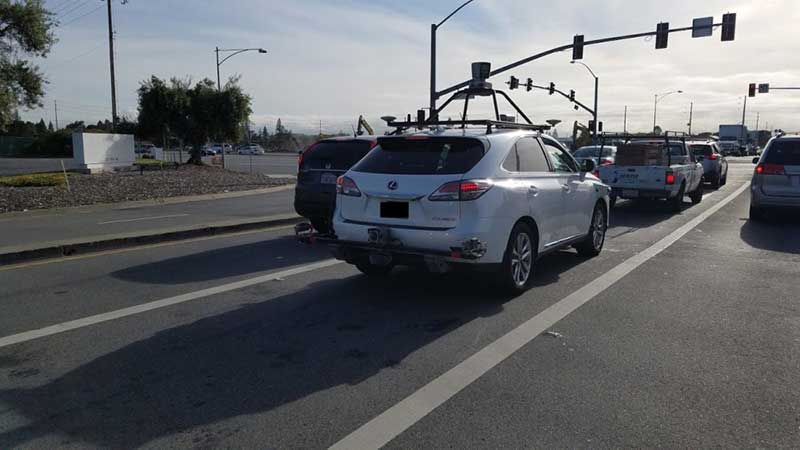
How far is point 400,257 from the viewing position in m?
6.14

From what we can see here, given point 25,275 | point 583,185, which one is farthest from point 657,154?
point 25,275

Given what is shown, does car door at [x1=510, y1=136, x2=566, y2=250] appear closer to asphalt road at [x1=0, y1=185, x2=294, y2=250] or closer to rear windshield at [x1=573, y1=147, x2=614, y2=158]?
asphalt road at [x1=0, y1=185, x2=294, y2=250]

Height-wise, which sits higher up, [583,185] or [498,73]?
[498,73]

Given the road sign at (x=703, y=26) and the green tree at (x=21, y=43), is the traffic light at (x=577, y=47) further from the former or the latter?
the green tree at (x=21, y=43)

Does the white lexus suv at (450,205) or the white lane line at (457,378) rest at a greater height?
the white lexus suv at (450,205)

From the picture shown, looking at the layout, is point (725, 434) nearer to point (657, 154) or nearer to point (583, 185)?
point (583, 185)

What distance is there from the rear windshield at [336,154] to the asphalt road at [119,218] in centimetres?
275

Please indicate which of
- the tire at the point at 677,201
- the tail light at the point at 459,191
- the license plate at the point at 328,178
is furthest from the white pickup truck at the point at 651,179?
the tail light at the point at 459,191

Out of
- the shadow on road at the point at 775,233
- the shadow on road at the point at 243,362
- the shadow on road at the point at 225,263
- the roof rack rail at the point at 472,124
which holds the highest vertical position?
the roof rack rail at the point at 472,124

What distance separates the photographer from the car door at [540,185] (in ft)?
22.0

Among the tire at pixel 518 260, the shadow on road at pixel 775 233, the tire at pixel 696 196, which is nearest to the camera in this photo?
the tire at pixel 518 260

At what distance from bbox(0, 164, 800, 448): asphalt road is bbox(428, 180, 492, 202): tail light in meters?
1.12

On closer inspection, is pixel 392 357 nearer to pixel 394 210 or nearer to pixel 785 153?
pixel 394 210

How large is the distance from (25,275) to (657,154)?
1333cm
